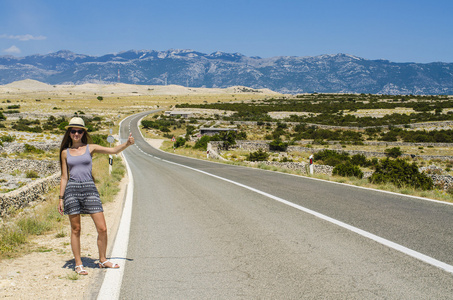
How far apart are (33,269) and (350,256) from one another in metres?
4.36

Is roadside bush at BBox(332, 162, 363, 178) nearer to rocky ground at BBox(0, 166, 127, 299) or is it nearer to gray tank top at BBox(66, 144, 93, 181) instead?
rocky ground at BBox(0, 166, 127, 299)

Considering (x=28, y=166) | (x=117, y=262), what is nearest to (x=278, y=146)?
(x=28, y=166)

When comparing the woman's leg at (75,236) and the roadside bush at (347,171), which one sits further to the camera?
the roadside bush at (347,171)

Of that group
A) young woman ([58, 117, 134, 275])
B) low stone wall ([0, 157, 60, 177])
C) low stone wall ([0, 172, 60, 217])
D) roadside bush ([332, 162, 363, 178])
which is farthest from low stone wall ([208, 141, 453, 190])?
young woman ([58, 117, 134, 275])

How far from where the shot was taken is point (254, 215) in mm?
7691

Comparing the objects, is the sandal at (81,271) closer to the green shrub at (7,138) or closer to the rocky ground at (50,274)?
the rocky ground at (50,274)

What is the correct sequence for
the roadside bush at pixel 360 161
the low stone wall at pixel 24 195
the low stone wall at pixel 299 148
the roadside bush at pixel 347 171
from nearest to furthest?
the low stone wall at pixel 24 195 → the roadside bush at pixel 347 171 → the roadside bush at pixel 360 161 → the low stone wall at pixel 299 148

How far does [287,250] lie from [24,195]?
406 inches

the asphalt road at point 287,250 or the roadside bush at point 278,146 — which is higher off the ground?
the asphalt road at point 287,250

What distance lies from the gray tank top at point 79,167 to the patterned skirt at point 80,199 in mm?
68

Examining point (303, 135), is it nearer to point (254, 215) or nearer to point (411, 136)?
point (411, 136)

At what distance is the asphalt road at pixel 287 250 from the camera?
3.84 m

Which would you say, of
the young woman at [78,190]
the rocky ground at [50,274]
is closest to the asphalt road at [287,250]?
the rocky ground at [50,274]

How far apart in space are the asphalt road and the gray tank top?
4.56 ft
